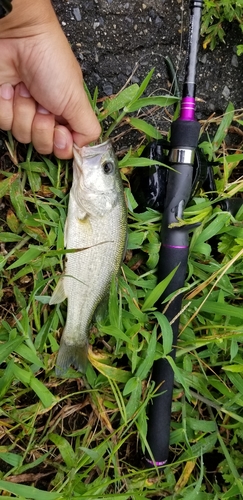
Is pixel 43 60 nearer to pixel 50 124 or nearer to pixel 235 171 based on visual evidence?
pixel 50 124

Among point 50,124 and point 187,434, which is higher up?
point 50,124

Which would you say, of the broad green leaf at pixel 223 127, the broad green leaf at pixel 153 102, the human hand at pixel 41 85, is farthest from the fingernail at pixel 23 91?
the broad green leaf at pixel 223 127

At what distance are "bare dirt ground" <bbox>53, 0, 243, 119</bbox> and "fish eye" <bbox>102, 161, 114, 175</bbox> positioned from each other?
21.3 inches

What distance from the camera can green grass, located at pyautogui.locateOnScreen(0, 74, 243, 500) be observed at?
7.75ft

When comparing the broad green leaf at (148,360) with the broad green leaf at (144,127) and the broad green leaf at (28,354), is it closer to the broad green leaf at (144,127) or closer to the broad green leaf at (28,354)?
the broad green leaf at (28,354)

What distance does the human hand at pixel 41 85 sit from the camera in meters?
2.11

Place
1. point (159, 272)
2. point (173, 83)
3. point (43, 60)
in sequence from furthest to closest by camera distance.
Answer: point (173, 83) < point (159, 272) < point (43, 60)

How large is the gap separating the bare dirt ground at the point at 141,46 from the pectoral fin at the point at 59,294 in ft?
3.52

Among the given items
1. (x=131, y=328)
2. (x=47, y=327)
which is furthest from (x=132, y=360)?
(x=47, y=327)

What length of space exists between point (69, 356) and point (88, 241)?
0.61 m

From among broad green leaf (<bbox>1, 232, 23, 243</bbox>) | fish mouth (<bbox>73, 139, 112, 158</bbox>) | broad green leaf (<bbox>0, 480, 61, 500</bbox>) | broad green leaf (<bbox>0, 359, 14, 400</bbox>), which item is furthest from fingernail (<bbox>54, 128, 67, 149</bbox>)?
broad green leaf (<bbox>0, 480, 61, 500</bbox>)

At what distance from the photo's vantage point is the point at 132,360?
2414 mm

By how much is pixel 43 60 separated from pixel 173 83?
82 centimetres

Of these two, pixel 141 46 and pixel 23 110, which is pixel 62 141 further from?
pixel 141 46
